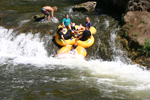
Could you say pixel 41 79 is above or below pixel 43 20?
below

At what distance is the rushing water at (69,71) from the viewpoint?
3279 millimetres

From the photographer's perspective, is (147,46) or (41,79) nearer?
(41,79)

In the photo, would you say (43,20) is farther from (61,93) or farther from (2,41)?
(61,93)

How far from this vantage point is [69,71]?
461 centimetres

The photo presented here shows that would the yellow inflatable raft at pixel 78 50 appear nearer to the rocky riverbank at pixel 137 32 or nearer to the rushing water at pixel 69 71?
the rushing water at pixel 69 71

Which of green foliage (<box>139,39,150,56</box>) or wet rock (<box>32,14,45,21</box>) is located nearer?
green foliage (<box>139,39,150,56</box>)

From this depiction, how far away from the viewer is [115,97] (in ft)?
10.4

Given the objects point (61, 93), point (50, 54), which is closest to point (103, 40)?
point (50, 54)

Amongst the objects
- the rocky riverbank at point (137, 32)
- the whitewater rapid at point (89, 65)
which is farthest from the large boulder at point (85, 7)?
the whitewater rapid at point (89, 65)

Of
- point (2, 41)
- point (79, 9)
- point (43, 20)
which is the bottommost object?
point (2, 41)

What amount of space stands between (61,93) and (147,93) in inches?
81.7

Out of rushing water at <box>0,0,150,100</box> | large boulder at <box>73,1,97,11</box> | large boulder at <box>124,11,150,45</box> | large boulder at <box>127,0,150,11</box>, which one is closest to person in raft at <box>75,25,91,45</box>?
rushing water at <box>0,0,150,100</box>

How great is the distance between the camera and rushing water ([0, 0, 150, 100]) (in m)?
3.28

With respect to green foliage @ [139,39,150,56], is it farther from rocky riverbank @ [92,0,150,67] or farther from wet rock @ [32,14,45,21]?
wet rock @ [32,14,45,21]
